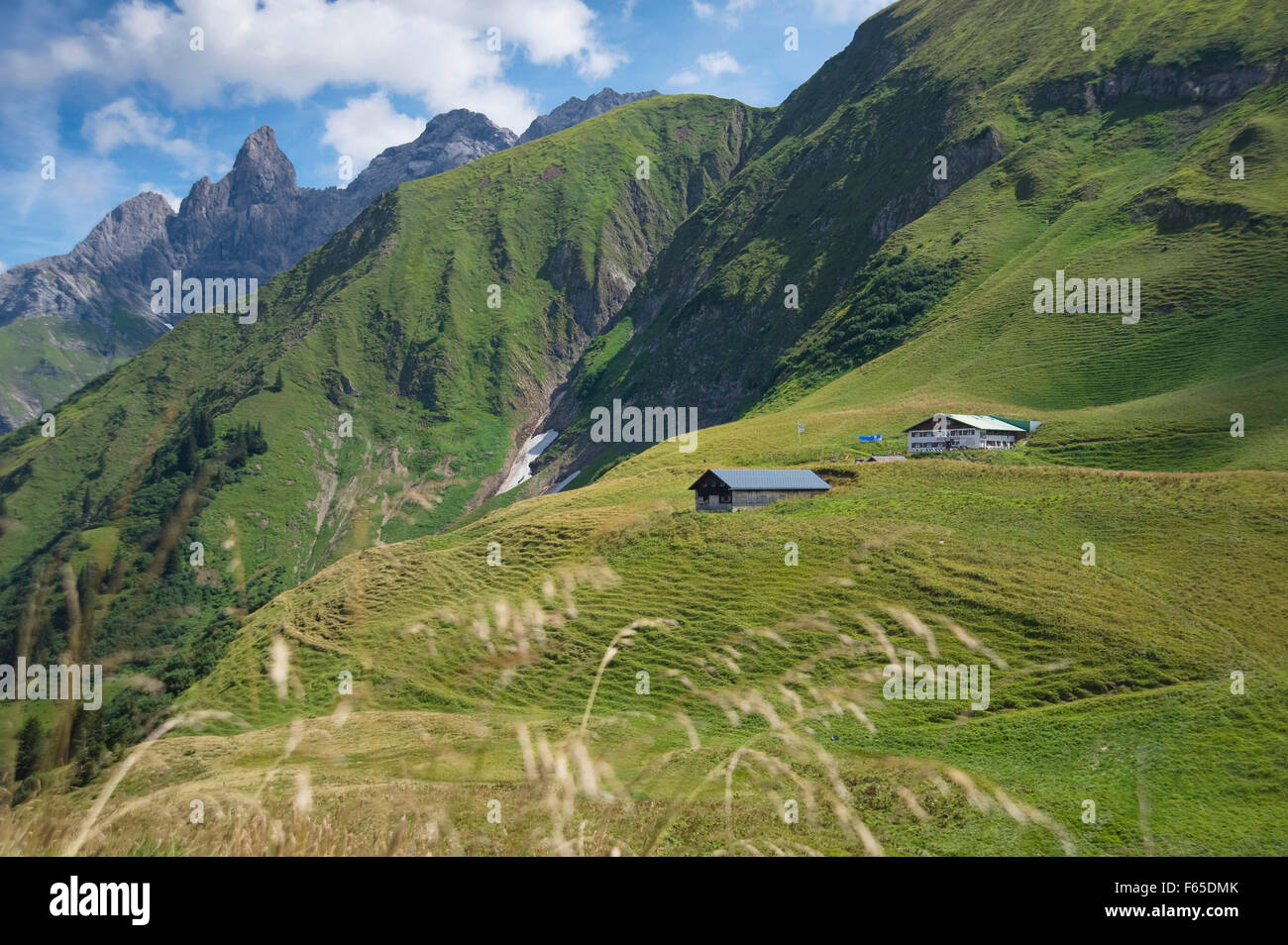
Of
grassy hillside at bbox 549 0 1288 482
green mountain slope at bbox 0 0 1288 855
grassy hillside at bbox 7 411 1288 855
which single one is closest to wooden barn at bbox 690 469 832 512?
grassy hillside at bbox 7 411 1288 855

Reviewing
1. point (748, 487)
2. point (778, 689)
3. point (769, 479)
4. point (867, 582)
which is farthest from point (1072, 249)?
point (778, 689)

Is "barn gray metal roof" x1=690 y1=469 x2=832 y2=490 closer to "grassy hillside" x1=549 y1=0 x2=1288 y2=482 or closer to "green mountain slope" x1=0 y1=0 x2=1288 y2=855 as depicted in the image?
"green mountain slope" x1=0 y1=0 x2=1288 y2=855

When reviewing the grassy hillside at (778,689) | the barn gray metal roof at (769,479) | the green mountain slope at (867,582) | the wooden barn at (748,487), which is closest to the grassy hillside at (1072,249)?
the green mountain slope at (867,582)

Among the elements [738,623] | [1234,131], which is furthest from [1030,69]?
[738,623]

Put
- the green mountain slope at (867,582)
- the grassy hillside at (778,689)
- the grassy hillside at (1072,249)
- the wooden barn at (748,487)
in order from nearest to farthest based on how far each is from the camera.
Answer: the green mountain slope at (867,582) < the grassy hillside at (778,689) < the wooden barn at (748,487) < the grassy hillside at (1072,249)

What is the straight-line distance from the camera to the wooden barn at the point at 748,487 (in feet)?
229

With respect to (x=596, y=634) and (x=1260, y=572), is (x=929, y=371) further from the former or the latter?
(x=596, y=634)

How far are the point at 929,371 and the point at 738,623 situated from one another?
3638 inches

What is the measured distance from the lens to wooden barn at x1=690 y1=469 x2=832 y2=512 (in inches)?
2744

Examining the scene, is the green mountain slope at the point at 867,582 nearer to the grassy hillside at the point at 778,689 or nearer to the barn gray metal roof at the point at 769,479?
the grassy hillside at the point at 778,689

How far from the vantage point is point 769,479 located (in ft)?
233

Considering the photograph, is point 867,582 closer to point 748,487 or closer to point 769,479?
point 748,487

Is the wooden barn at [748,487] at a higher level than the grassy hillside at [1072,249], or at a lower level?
lower

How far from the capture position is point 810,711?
8.26m
